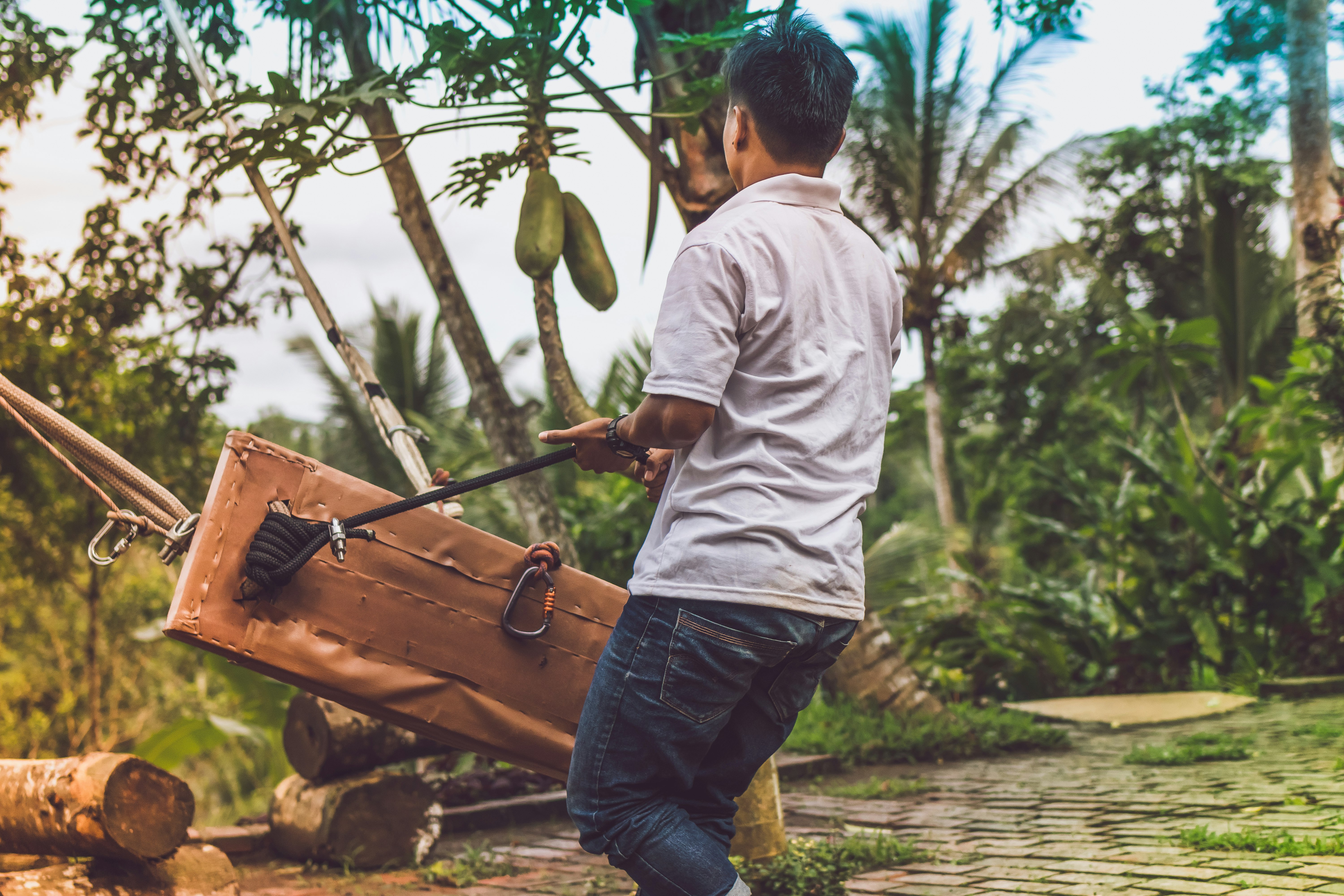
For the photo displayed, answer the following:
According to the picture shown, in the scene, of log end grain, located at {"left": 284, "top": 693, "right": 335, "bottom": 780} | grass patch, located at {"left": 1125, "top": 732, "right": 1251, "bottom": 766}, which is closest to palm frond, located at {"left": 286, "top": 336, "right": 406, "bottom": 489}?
log end grain, located at {"left": 284, "top": 693, "right": 335, "bottom": 780}

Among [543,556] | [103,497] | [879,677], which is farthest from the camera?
[879,677]

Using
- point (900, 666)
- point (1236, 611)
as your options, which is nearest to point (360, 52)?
point (900, 666)

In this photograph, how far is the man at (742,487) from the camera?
1.59 metres

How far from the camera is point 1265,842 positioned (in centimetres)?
309

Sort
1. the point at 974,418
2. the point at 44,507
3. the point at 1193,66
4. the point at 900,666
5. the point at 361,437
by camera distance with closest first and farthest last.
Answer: the point at 900,666, the point at 44,507, the point at 361,437, the point at 1193,66, the point at 974,418

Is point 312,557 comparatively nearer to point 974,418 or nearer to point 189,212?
point 189,212

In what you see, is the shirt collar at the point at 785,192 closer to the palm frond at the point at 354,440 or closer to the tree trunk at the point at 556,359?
the tree trunk at the point at 556,359

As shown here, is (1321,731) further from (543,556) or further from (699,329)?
(699,329)

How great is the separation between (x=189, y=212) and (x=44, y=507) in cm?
631

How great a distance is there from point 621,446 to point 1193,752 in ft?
14.8

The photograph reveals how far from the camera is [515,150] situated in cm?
317

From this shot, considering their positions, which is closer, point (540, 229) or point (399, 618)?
point (399, 618)

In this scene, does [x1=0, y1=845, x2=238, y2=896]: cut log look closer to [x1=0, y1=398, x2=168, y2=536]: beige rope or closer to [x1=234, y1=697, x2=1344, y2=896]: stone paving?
[x1=234, y1=697, x2=1344, y2=896]: stone paving

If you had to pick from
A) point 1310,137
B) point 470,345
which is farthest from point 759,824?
point 1310,137
